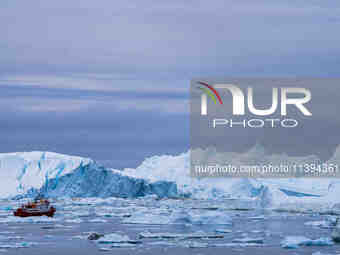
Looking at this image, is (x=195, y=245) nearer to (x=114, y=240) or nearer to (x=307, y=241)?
(x=114, y=240)

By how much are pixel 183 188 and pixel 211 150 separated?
19.5 ft

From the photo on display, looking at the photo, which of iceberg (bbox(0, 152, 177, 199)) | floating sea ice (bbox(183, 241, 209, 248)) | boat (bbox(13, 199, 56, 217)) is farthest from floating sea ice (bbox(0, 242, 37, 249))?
iceberg (bbox(0, 152, 177, 199))

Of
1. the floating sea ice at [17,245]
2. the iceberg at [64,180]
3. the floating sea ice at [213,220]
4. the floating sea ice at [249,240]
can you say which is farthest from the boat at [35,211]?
the iceberg at [64,180]

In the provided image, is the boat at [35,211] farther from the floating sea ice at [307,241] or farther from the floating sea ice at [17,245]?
the floating sea ice at [307,241]

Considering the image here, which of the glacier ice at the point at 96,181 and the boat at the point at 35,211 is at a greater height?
the glacier ice at the point at 96,181

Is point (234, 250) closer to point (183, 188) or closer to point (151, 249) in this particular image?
point (151, 249)

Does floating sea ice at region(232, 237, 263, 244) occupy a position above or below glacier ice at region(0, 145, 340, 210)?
below

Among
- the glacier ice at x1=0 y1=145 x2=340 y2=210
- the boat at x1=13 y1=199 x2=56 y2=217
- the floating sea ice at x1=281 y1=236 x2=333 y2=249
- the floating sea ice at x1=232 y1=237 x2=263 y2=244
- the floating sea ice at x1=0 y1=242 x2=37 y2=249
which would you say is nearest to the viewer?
the floating sea ice at x1=0 y1=242 x2=37 y2=249

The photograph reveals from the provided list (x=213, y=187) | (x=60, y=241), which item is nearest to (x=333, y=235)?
(x=60, y=241)

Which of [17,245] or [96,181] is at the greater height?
[96,181]

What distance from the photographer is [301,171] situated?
61.2 m

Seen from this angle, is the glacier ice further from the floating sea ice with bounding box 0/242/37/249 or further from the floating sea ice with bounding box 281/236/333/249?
the floating sea ice with bounding box 0/242/37/249

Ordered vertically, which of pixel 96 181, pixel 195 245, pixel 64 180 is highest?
pixel 64 180

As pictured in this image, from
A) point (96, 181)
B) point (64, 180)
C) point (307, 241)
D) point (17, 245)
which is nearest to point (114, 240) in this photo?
point (17, 245)
